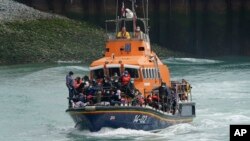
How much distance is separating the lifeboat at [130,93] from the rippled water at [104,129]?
1.26 ft

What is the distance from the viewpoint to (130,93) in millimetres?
32781

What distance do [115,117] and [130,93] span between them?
3.83 feet

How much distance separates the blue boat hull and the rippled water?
A: 24cm

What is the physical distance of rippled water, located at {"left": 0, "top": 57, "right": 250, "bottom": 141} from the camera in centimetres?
3322

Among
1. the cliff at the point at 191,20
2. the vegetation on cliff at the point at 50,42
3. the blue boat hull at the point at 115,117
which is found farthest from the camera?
the cliff at the point at 191,20

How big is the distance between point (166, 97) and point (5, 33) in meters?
34.0

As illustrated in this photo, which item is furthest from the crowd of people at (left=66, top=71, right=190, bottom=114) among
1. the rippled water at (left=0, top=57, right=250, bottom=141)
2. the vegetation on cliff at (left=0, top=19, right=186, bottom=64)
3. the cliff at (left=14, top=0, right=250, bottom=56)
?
the cliff at (left=14, top=0, right=250, bottom=56)

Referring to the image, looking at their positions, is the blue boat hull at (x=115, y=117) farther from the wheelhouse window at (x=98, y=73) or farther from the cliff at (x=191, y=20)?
the cliff at (x=191, y=20)

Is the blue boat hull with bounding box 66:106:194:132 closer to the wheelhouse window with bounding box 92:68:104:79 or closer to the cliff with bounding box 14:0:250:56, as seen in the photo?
the wheelhouse window with bounding box 92:68:104:79

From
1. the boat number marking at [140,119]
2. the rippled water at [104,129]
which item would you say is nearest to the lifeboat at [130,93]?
the boat number marking at [140,119]

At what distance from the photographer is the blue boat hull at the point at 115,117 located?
31891 mm

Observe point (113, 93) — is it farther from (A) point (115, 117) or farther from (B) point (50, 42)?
(B) point (50, 42)

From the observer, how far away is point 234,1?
247 feet

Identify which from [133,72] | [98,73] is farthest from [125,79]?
[98,73]
